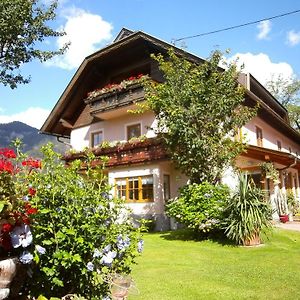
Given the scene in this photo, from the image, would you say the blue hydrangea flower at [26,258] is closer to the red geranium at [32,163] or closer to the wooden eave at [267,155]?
the red geranium at [32,163]

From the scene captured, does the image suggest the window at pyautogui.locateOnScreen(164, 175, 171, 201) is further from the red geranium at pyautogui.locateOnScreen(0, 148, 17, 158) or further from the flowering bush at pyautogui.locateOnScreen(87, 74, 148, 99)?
the red geranium at pyautogui.locateOnScreen(0, 148, 17, 158)

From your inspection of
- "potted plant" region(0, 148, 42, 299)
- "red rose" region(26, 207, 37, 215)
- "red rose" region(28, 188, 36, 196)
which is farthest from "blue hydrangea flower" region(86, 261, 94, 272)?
"red rose" region(28, 188, 36, 196)

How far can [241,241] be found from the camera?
10.4 m

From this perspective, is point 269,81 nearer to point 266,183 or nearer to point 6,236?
point 266,183

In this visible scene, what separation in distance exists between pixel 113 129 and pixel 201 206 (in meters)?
9.64

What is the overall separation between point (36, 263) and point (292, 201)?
18.4 meters

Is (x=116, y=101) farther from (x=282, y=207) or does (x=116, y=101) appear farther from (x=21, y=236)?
(x=21, y=236)

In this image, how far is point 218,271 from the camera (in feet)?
24.4

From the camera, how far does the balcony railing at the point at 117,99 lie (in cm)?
1727

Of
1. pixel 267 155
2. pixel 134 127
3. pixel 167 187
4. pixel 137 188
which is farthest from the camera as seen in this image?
pixel 134 127

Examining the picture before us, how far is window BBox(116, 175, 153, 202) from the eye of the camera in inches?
677

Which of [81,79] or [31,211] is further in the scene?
[81,79]

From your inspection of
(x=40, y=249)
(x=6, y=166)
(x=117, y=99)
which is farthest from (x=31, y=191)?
(x=117, y=99)

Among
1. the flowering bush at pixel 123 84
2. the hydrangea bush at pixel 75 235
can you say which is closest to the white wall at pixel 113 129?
the flowering bush at pixel 123 84
